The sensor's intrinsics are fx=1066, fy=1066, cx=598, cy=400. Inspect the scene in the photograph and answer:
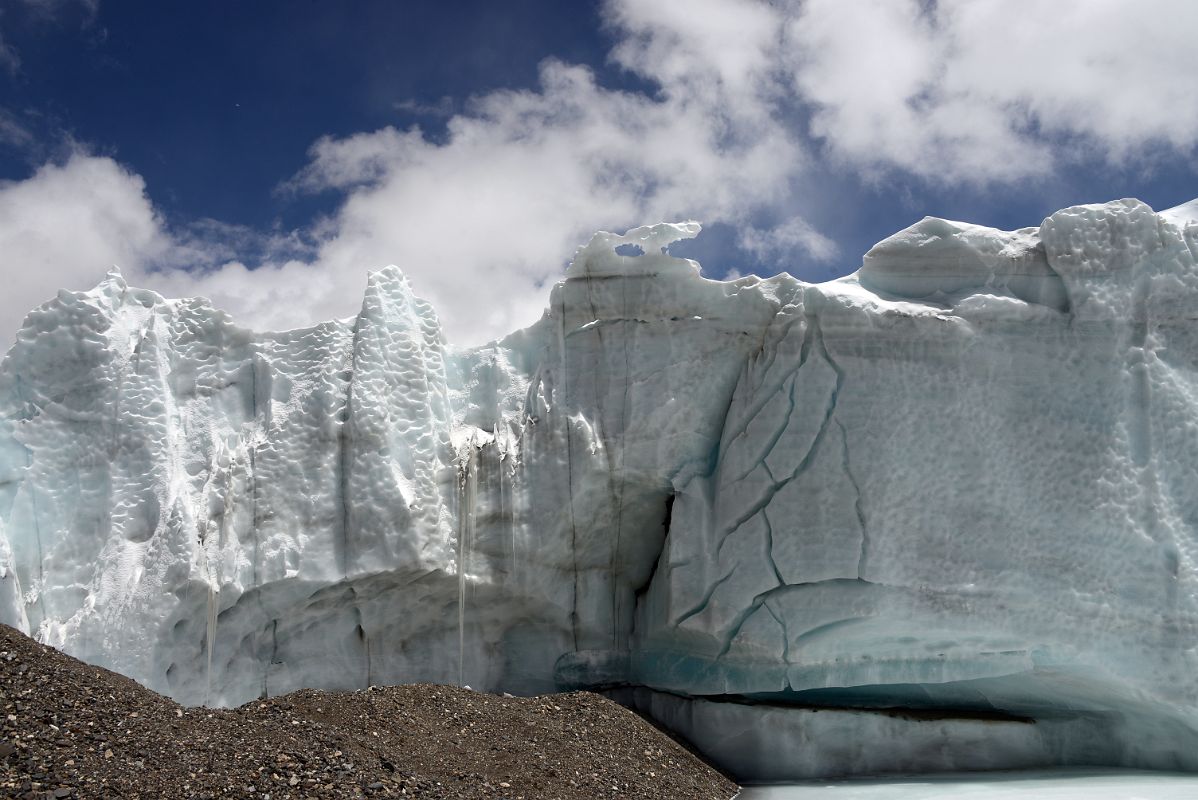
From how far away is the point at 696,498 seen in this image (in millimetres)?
10547

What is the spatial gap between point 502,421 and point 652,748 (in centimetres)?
363

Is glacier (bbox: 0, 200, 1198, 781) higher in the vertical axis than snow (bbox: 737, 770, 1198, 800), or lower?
higher

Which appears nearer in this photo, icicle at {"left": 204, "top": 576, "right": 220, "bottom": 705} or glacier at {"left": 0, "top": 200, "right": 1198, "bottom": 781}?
glacier at {"left": 0, "top": 200, "right": 1198, "bottom": 781}

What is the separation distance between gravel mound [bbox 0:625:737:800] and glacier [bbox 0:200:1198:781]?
49.3 inches

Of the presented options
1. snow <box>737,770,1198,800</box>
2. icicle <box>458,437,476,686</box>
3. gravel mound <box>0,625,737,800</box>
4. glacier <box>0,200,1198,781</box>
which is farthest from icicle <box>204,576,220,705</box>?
snow <box>737,770,1198,800</box>

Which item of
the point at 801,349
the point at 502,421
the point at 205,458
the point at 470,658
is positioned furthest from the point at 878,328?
the point at 205,458

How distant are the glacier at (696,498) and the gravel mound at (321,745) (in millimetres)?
1252

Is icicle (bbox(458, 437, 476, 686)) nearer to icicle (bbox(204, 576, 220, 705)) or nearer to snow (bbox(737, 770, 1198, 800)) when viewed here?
icicle (bbox(204, 576, 220, 705))

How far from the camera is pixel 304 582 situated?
9969 millimetres

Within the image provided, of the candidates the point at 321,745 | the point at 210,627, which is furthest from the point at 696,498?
the point at 210,627

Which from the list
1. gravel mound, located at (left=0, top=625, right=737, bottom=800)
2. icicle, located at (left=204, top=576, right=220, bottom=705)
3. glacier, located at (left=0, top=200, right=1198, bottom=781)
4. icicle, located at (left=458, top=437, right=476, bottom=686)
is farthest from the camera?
icicle, located at (left=458, top=437, right=476, bottom=686)

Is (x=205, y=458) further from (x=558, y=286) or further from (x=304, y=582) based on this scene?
(x=558, y=286)

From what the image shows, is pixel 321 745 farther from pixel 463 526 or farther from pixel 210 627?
pixel 463 526

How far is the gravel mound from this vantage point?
6.66 m
